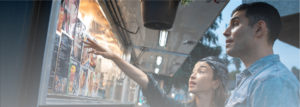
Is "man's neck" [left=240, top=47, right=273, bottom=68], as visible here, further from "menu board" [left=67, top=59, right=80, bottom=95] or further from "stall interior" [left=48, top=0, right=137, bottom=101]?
"menu board" [left=67, top=59, right=80, bottom=95]

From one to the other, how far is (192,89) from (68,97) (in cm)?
106

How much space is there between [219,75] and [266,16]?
33.2 inches

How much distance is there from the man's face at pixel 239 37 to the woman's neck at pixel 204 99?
765 mm

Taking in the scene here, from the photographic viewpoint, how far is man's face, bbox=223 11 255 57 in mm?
1186

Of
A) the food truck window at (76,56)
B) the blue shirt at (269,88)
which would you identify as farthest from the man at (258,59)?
the food truck window at (76,56)

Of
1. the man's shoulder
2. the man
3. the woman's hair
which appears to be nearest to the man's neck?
the man

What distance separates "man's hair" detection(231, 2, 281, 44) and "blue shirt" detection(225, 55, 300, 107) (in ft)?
0.44

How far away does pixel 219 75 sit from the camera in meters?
2.02

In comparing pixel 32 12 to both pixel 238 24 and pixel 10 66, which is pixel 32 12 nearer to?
pixel 10 66

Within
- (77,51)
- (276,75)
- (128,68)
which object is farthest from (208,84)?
(77,51)

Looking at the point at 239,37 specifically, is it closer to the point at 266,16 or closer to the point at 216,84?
the point at 266,16

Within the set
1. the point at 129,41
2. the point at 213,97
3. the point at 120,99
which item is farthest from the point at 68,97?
the point at 120,99

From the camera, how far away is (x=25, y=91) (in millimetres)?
888

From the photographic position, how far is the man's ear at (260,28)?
1.20 metres
